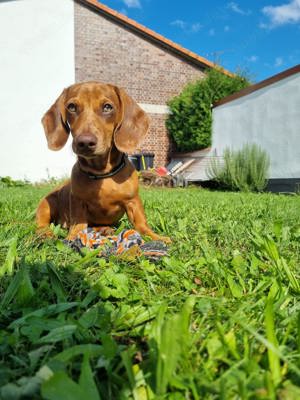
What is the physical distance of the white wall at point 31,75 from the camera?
12.3 m

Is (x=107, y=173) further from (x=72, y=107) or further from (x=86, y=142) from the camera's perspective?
(x=72, y=107)

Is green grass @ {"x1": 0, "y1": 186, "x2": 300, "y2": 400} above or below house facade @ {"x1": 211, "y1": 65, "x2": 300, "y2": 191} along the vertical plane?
below

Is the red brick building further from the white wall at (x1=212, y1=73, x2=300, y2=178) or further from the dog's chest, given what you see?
the dog's chest

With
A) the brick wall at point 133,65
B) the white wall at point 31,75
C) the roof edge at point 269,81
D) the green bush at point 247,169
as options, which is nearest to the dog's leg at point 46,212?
the green bush at point 247,169

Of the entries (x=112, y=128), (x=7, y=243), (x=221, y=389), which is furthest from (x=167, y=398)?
(x=112, y=128)

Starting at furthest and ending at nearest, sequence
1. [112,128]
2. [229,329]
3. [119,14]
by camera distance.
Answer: [119,14], [112,128], [229,329]

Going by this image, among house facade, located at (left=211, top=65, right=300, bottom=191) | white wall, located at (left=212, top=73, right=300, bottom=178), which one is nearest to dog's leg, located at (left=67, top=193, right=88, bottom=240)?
house facade, located at (left=211, top=65, right=300, bottom=191)

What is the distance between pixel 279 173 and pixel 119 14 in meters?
8.31

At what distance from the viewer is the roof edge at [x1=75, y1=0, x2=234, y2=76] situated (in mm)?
12859

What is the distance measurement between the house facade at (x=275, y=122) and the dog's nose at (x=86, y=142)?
7.07 m

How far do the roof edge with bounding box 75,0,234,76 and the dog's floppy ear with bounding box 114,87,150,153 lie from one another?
1165cm

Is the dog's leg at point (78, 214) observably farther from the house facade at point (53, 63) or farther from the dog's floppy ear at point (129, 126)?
the house facade at point (53, 63)

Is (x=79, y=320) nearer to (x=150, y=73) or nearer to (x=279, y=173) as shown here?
(x=279, y=173)

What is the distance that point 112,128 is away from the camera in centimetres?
244
